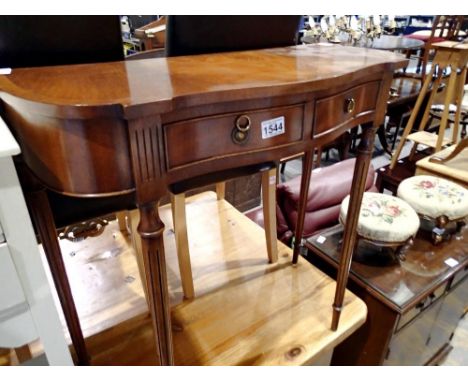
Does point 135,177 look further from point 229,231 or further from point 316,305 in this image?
point 229,231

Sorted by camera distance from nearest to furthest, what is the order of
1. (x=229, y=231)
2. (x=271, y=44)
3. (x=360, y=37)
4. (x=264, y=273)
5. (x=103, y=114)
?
(x=103, y=114)
(x=271, y=44)
(x=264, y=273)
(x=229, y=231)
(x=360, y=37)

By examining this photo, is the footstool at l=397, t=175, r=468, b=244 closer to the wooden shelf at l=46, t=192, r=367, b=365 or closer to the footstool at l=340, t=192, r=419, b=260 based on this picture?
the footstool at l=340, t=192, r=419, b=260

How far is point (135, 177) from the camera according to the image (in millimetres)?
456

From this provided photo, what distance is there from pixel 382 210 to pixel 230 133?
785mm

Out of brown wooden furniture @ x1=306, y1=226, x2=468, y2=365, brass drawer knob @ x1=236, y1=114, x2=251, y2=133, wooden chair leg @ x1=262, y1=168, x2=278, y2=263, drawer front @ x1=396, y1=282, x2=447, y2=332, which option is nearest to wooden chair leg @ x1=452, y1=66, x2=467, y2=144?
brown wooden furniture @ x1=306, y1=226, x2=468, y2=365

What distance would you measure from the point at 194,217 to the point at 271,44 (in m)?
0.73

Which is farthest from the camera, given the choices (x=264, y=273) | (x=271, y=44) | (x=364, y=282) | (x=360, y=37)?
(x=360, y=37)

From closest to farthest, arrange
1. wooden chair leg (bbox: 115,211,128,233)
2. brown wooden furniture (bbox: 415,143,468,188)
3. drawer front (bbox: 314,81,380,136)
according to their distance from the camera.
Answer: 1. drawer front (bbox: 314,81,380,136)
2. wooden chair leg (bbox: 115,211,128,233)
3. brown wooden furniture (bbox: 415,143,468,188)

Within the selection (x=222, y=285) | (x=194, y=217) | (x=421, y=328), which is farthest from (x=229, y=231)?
(x=421, y=328)

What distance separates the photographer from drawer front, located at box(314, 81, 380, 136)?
2.02 feet

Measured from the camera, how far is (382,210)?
3.70 ft

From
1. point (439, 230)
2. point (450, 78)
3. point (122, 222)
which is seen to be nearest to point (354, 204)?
point (439, 230)

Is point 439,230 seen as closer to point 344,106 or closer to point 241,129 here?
point 344,106

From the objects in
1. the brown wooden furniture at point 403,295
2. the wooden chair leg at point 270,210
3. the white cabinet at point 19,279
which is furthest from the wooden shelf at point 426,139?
the white cabinet at point 19,279
